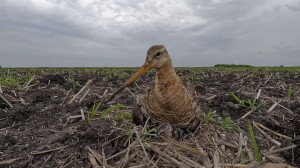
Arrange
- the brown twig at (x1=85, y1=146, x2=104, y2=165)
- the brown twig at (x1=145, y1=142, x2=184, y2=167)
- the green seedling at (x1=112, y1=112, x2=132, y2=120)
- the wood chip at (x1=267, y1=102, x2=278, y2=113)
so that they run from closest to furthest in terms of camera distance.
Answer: the brown twig at (x1=145, y1=142, x2=184, y2=167), the brown twig at (x1=85, y1=146, x2=104, y2=165), the green seedling at (x1=112, y1=112, x2=132, y2=120), the wood chip at (x1=267, y1=102, x2=278, y2=113)

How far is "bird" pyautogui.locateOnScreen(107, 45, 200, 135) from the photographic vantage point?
3.31 meters

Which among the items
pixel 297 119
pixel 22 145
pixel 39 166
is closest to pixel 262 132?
pixel 297 119

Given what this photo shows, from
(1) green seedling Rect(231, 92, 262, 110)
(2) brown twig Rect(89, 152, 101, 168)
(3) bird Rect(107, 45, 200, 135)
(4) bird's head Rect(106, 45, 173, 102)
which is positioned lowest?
(2) brown twig Rect(89, 152, 101, 168)

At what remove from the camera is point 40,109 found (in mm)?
4895

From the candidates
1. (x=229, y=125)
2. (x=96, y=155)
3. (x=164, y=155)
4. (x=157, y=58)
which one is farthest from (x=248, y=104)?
(x=96, y=155)

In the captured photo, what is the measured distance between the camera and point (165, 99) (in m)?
3.29

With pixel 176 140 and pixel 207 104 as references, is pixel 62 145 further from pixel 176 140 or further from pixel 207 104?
pixel 207 104

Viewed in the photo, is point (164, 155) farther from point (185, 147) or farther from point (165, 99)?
point (165, 99)

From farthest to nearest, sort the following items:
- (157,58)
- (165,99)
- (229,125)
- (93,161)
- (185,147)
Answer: (229,125) < (157,58) < (165,99) < (185,147) < (93,161)

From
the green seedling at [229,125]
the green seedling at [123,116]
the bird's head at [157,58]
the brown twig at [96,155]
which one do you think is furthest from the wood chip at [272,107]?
the brown twig at [96,155]

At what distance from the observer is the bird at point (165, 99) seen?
10.9ft

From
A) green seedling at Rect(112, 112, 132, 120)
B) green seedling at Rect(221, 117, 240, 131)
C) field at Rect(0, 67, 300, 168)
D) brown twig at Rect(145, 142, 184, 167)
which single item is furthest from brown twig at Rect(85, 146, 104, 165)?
green seedling at Rect(221, 117, 240, 131)

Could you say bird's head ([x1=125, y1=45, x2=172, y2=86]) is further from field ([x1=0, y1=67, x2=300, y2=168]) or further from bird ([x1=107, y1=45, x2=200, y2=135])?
field ([x1=0, y1=67, x2=300, y2=168])

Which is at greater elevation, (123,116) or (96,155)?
(123,116)
